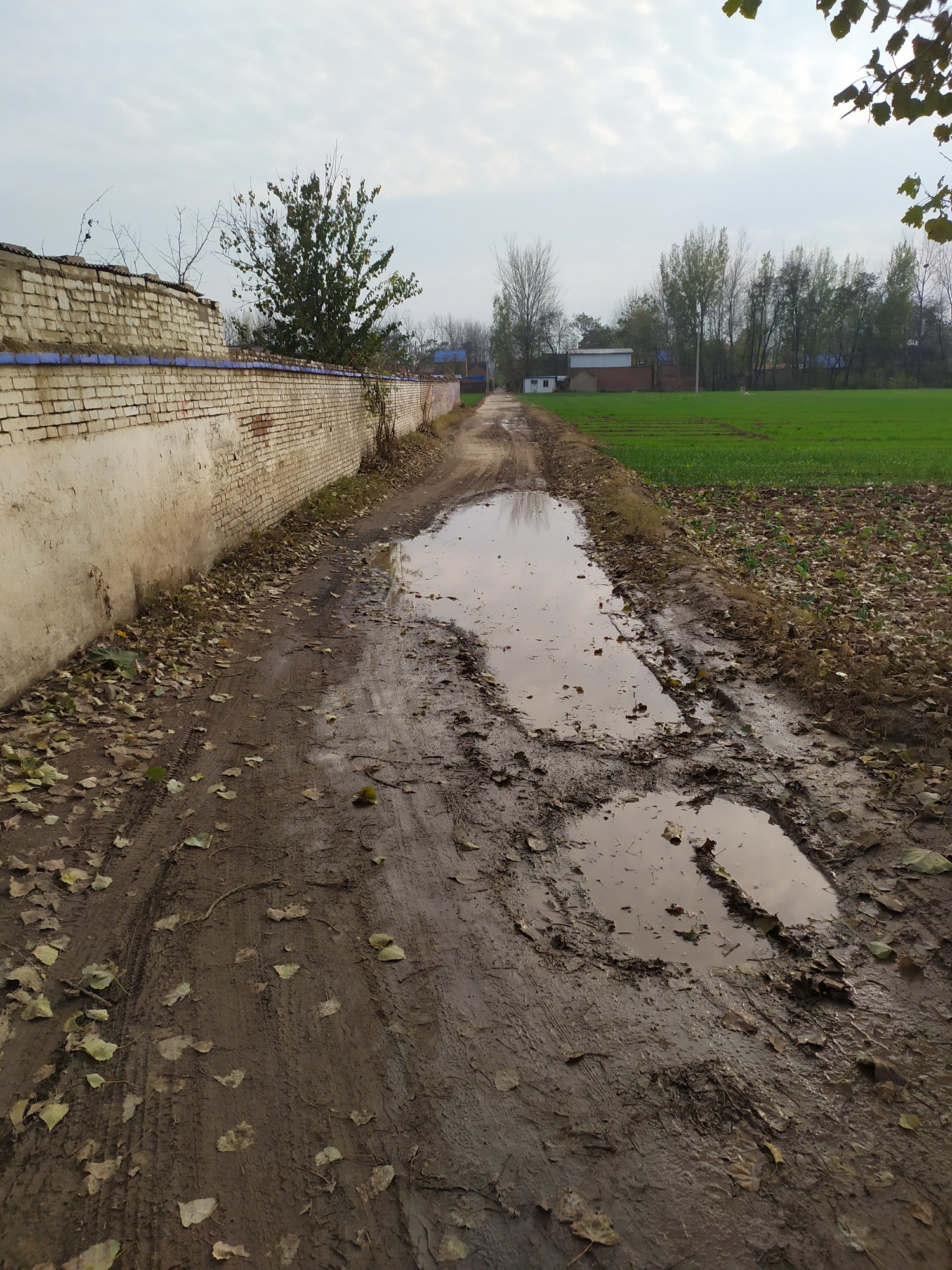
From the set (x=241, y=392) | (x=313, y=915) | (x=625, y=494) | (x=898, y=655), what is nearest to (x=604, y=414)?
(x=625, y=494)

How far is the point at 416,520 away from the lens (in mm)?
14617

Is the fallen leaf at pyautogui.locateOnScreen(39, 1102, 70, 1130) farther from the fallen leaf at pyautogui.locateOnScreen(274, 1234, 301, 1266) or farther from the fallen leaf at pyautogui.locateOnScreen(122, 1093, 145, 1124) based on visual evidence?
the fallen leaf at pyautogui.locateOnScreen(274, 1234, 301, 1266)

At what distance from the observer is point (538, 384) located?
320 feet

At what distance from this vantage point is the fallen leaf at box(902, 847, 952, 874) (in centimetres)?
389

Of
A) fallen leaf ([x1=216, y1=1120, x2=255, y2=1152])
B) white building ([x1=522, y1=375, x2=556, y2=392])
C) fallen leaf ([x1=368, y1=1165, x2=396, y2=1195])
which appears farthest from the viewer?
white building ([x1=522, y1=375, x2=556, y2=392])

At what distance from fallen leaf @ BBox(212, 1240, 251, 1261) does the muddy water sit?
12.3 ft

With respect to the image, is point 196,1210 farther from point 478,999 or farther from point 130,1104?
point 478,999

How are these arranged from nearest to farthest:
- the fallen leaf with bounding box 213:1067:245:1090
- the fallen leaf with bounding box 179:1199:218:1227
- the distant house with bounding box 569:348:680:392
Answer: the fallen leaf with bounding box 179:1199:218:1227, the fallen leaf with bounding box 213:1067:245:1090, the distant house with bounding box 569:348:680:392


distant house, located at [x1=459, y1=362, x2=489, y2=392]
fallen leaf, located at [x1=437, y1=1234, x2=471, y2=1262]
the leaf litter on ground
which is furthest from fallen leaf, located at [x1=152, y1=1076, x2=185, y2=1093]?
distant house, located at [x1=459, y1=362, x2=489, y2=392]

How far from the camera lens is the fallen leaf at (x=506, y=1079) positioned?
2.76 meters

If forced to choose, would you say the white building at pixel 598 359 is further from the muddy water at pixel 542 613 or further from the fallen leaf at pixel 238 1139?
the fallen leaf at pixel 238 1139

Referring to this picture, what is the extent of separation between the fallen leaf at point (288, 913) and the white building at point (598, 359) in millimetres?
103322

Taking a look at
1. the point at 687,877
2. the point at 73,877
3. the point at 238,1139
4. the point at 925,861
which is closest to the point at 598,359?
the point at 925,861

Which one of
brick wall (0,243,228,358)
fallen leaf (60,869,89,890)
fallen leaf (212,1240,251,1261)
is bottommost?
fallen leaf (212,1240,251,1261)
